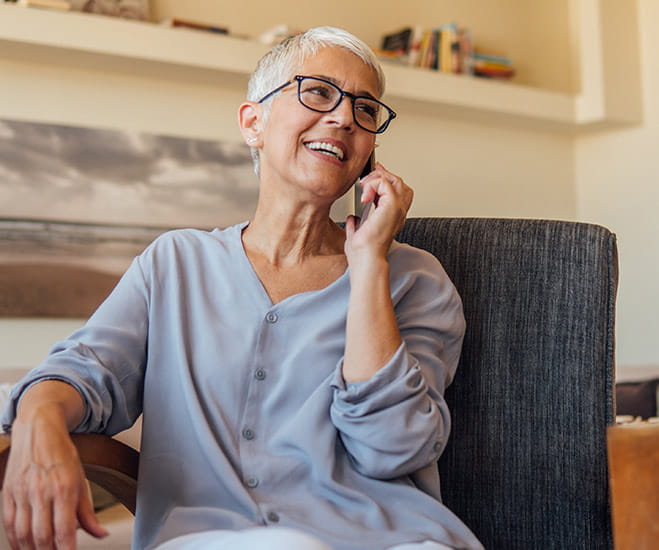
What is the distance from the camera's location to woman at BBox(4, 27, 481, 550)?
1264 mm

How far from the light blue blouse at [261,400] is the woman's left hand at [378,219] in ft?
0.25

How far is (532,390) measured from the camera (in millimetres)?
1487

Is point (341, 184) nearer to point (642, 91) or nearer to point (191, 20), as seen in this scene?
point (191, 20)

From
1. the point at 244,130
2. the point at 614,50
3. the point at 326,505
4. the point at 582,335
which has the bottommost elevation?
the point at 326,505

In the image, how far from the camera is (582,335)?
1464 millimetres

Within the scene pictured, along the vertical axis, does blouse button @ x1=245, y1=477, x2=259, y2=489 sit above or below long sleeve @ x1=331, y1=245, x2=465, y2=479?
below

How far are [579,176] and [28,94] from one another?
10.3ft

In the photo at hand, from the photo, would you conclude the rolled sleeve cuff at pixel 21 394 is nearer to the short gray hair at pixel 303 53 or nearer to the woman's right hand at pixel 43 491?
the woman's right hand at pixel 43 491

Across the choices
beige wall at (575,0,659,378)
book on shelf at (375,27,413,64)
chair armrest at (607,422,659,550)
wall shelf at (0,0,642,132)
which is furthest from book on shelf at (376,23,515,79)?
chair armrest at (607,422,659,550)

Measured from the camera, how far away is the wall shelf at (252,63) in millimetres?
3516

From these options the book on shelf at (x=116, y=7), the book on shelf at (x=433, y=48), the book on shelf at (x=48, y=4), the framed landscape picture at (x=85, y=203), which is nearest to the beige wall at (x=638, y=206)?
the book on shelf at (x=433, y=48)

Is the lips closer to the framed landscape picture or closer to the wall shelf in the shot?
the wall shelf

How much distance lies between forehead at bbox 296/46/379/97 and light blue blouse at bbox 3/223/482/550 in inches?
12.2

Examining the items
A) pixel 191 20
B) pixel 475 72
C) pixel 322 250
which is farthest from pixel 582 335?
pixel 475 72
